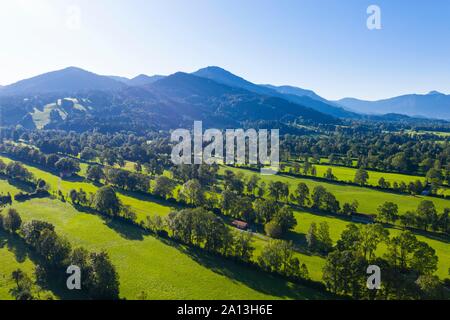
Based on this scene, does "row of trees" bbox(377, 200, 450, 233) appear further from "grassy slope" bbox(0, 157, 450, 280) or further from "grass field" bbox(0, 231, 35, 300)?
"grass field" bbox(0, 231, 35, 300)

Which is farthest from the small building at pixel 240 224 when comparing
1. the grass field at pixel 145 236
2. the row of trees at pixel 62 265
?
the row of trees at pixel 62 265

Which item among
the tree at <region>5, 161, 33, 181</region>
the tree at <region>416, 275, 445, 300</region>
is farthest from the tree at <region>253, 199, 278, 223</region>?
the tree at <region>5, 161, 33, 181</region>

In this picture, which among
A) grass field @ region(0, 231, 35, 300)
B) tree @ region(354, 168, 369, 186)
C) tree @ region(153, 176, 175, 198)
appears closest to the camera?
grass field @ region(0, 231, 35, 300)

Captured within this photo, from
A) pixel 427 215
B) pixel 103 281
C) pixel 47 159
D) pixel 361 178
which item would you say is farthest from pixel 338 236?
pixel 47 159

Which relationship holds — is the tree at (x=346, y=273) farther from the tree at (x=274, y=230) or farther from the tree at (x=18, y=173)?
the tree at (x=18, y=173)

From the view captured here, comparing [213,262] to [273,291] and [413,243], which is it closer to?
[273,291]
